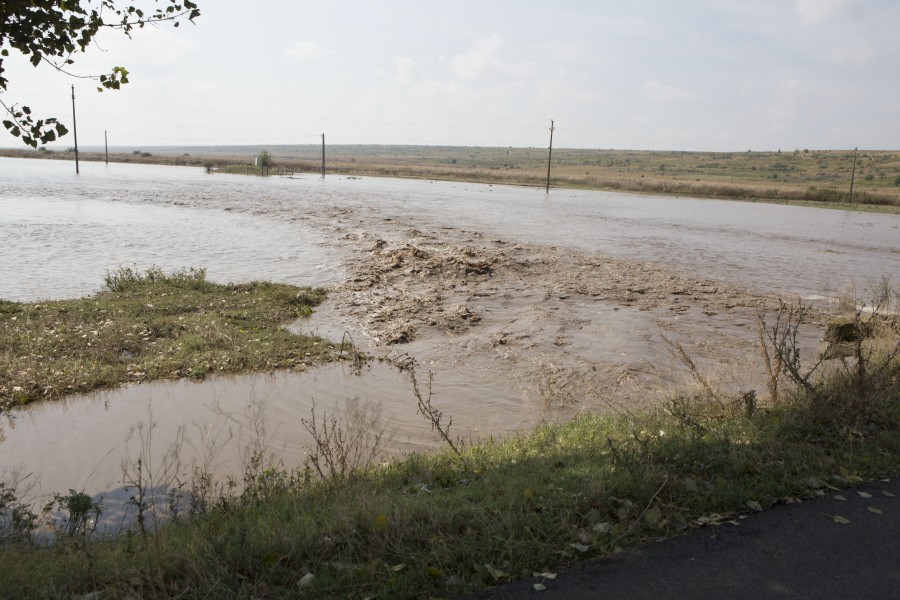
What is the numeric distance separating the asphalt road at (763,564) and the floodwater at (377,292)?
14.1ft

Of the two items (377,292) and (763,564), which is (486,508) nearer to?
(763,564)

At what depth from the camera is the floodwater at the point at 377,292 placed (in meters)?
8.61

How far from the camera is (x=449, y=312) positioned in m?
15.1

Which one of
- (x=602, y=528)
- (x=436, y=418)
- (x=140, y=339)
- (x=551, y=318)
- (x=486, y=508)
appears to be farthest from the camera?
(x=551, y=318)

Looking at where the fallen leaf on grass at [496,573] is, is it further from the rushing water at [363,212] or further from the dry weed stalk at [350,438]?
the rushing water at [363,212]

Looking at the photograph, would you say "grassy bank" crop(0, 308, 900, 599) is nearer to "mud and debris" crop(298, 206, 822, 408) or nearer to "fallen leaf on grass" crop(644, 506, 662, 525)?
"fallen leaf on grass" crop(644, 506, 662, 525)

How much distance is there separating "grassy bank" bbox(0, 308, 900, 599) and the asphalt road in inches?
5.0

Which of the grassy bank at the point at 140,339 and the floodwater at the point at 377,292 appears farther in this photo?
the grassy bank at the point at 140,339

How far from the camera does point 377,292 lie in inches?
683

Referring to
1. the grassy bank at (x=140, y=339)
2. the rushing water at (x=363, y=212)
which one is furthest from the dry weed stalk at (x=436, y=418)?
the rushing water at (x=363, y=212)

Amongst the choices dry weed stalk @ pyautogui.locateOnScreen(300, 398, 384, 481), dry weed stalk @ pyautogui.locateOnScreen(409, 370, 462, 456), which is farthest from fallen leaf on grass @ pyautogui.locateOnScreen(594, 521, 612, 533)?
dry weed stalk @ pyautogui.locateOnScreen(300, 398, 384, 481)

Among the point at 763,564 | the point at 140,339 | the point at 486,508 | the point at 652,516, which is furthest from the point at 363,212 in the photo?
the point at 763,564

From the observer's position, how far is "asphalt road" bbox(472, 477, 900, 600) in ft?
13.2

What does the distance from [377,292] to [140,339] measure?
674 cm
